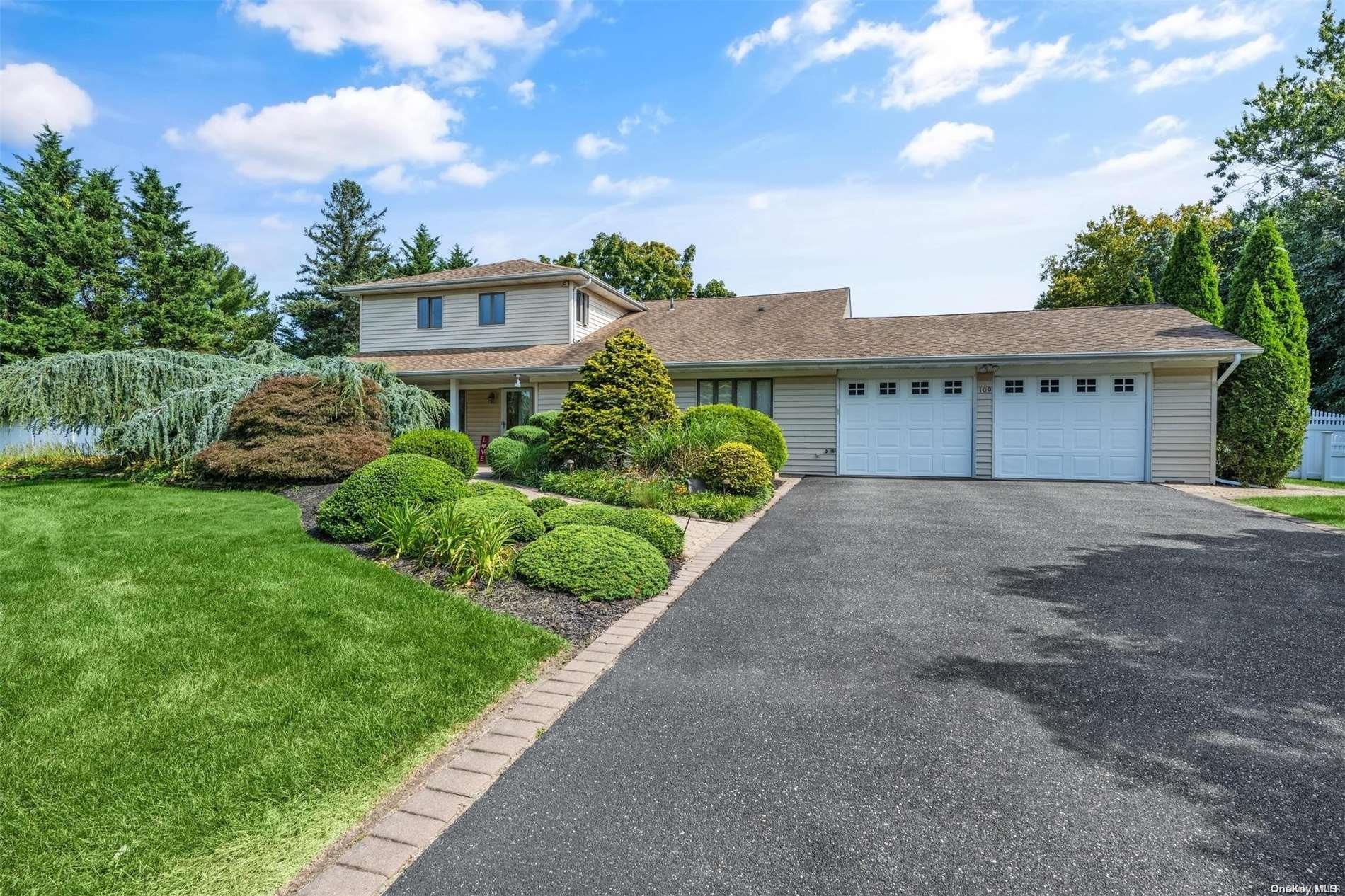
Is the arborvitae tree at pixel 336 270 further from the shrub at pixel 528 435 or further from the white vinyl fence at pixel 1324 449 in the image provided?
the white vinyl fence at pixel 1324 449

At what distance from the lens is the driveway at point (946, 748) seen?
7.37 ft

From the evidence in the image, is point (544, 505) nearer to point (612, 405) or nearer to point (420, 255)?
point (612, 405)

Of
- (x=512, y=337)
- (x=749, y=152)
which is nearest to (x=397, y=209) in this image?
(x=512, y=337)

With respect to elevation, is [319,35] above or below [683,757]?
above

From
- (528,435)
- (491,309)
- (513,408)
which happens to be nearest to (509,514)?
(528,435)

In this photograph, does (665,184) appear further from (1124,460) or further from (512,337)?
(1124,460)

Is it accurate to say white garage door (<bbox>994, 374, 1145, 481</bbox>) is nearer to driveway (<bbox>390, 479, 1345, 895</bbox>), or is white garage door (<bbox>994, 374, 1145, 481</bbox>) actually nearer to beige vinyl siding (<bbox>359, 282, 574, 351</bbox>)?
driveway (<bbox>390, 479, 1345, 895</bbox>)

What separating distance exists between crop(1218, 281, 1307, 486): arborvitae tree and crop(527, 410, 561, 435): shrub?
12.9 m

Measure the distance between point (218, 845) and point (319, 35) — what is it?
9916 mm

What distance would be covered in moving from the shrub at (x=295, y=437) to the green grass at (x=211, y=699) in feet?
14.1

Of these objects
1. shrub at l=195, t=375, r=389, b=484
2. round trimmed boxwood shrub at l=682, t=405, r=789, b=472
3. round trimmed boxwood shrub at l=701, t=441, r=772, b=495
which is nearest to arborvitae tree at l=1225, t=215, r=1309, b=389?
round trimmed boxwood shrub at l=682, t=405, r=789, b=472

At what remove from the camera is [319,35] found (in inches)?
349

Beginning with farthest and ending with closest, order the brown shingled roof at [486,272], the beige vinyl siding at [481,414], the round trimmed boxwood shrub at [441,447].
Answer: the beige vinyl siding at [481,414] → the brown shingled roof at [486,272] → the round trimmed boxwood shrub at [441,447]

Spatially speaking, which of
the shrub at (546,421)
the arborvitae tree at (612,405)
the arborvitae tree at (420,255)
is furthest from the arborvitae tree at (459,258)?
the arborvitae tree at (612,405)
